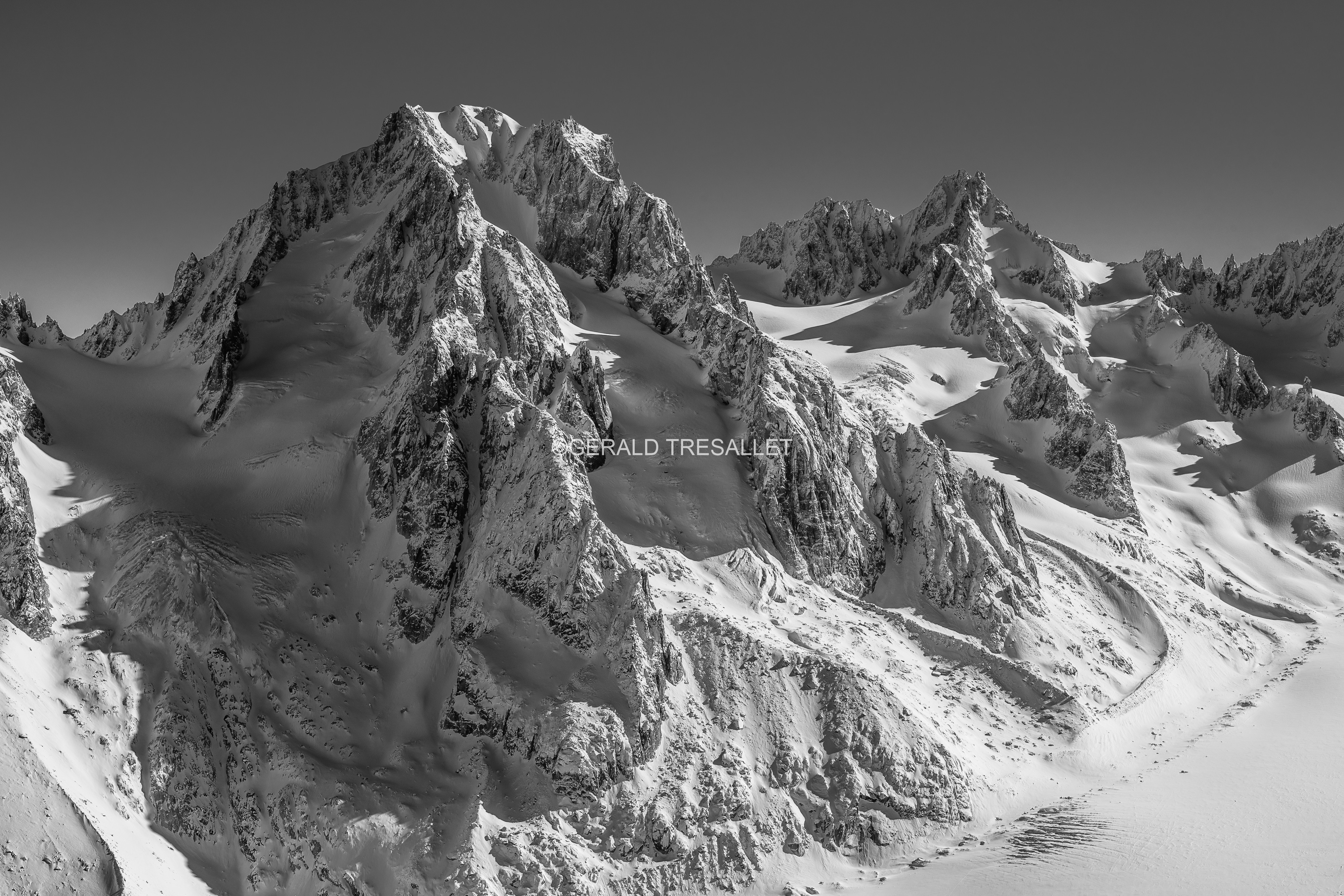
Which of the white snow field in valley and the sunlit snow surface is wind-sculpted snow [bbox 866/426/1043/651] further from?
the sunlit snow surface

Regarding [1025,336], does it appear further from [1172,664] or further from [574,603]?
[574,603]

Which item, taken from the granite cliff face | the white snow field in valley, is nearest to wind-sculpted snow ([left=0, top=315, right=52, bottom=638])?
the white snow field in valley

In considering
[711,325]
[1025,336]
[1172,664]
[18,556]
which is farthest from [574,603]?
[1025,336]

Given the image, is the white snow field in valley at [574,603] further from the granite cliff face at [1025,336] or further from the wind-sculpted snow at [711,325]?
the granite cliff face at [1025,336]

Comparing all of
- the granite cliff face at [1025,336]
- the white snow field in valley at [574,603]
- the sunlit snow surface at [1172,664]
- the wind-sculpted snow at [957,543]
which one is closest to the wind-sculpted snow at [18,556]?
the white snow field in valley at [574,603]

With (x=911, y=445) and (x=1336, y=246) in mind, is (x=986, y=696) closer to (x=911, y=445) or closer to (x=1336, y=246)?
Result: (x=911, y=445)

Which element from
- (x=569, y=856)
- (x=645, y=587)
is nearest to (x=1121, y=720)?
(x=645, y=587)

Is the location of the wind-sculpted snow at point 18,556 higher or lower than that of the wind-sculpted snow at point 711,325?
lower

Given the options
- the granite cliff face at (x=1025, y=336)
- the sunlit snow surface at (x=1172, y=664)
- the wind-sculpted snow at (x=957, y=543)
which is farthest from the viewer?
the granite cliff face at (x=1025, y=336)
